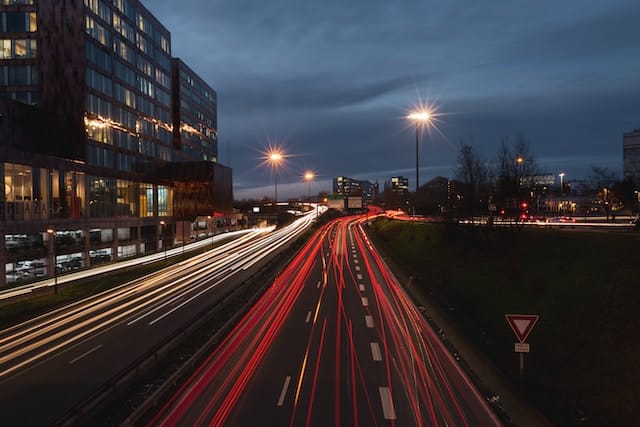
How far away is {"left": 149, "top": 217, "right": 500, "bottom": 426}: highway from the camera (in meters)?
11.3

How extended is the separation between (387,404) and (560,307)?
33.1ft

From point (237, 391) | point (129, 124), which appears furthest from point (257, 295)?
point (129, 124)

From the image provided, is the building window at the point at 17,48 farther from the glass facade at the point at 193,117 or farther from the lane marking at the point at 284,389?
the lane marking at the point at 284,389

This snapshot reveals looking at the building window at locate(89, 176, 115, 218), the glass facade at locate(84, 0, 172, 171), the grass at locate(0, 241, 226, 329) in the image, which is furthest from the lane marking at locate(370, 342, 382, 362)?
the glass facade at locate(84, 0, 172, 171)

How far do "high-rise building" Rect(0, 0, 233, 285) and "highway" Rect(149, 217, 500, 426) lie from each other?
2944 centimetres

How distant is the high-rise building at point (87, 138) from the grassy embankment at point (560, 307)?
35865 mm

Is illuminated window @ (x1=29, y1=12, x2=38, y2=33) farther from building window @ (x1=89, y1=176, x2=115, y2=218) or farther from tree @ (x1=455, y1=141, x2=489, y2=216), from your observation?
tree @ (x1=455, y1=141, x2=489, y2=216)

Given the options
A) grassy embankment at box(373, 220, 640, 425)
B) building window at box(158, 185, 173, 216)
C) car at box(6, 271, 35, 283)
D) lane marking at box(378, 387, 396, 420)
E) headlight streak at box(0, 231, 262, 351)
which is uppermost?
building window at box(158, 185, 173, 216)

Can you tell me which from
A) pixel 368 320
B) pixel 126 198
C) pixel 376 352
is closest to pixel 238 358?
pixel 376 352

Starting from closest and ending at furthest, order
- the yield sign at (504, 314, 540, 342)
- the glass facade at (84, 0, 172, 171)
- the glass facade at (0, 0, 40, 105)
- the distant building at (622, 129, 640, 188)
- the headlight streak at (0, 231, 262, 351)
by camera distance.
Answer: the yield sign at (504, 314, 540, 342) < the headlight streak at (0, 231, 262, 351) < the glass facade at (0, 0, 40, 105) < the glass facade at (84, 0, 172, 171) < the distant building at (622, 129, 640, 188)

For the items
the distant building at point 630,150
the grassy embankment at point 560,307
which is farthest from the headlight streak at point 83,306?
the distant building at point 630,150

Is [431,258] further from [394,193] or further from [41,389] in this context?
[394,193]

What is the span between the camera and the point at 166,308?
2505 centimetres

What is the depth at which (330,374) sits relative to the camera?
1423 cm
